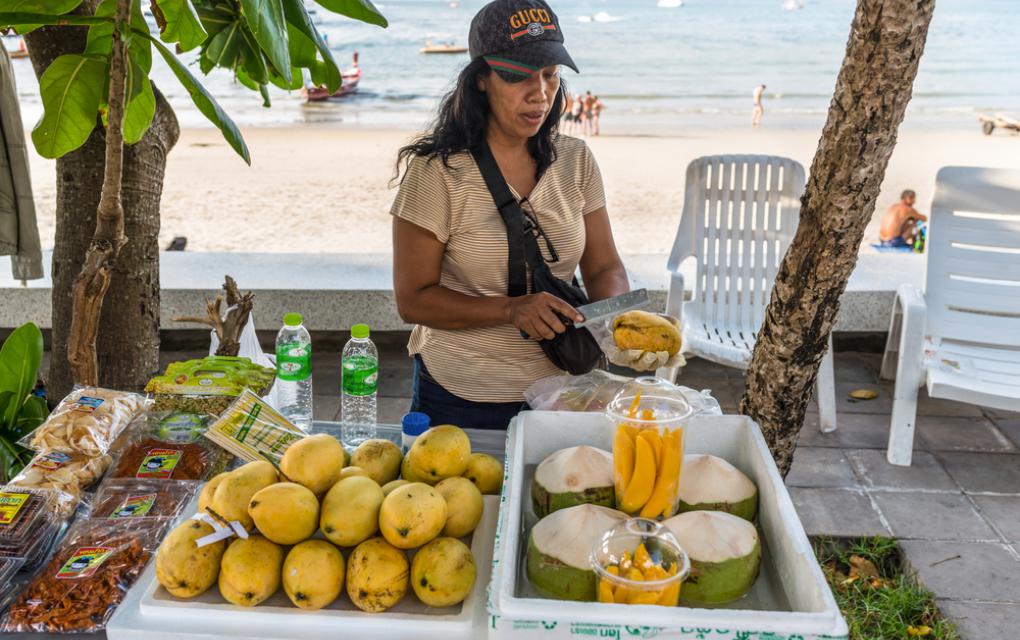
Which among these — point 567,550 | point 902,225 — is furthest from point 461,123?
point 902,225

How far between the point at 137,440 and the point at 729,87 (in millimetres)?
29475

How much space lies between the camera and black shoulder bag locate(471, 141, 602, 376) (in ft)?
7.61

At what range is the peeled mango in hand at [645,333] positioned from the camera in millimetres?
2141

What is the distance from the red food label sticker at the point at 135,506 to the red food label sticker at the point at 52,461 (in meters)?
0.23

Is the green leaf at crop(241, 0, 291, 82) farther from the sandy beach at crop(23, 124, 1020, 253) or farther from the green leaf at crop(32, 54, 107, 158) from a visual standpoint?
the sandy beach at crop(23, 124, 1020, 253)

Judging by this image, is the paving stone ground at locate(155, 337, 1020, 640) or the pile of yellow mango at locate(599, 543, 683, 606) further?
the paving stone ground at locate(155, 337, 1020, 640)

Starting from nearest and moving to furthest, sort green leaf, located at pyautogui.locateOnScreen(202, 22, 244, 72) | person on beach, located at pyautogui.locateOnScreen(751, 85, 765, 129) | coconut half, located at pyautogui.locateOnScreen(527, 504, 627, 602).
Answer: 1. coconut half, located at pyautogui.locateOnScreen(527, 504, 627, 602)
2. green leaf, located at pyautogui.locateOnScreen(202, 22, 244, 72)
3. person on beach, located at pyautogui.locateOnScreen(751, 85, 765, 129)

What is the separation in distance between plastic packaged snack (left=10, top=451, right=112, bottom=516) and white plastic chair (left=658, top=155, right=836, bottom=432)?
3.54m

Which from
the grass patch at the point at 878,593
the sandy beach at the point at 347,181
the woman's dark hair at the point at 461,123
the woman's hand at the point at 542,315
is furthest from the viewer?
the sandy beach at the point at 347,181

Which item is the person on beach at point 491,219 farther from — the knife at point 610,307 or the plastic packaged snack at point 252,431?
the plastic packaged snack at point 252,431

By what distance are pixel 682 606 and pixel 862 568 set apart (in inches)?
97.5

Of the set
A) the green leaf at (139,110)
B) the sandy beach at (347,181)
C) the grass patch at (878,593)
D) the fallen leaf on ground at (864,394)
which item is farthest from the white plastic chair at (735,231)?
the sandy beach at (347,181)

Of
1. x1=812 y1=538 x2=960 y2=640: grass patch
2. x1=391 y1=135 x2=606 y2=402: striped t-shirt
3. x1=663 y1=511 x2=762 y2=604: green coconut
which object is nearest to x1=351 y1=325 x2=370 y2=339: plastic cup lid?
x1=391 y1=135 x2=606 y2=402: striped t-shirt

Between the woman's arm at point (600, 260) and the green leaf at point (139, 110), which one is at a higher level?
the green leaf at point (139, 110)
